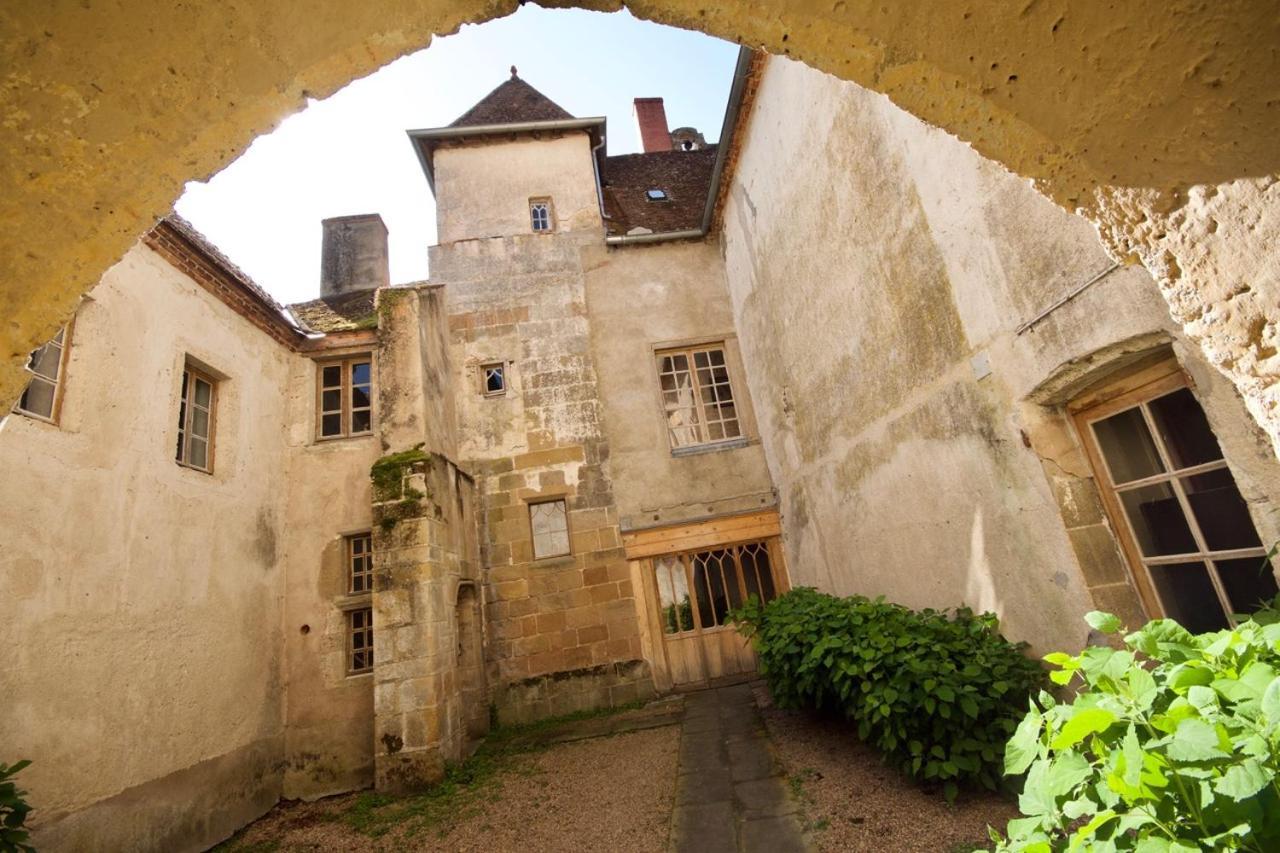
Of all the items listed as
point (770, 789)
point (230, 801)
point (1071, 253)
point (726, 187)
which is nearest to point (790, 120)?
point (726, 187)

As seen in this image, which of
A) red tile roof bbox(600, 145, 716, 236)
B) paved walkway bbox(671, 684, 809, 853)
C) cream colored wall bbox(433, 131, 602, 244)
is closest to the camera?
paved walkway bbox(671, 684, 809, 853)

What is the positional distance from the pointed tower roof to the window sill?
20.1 ft

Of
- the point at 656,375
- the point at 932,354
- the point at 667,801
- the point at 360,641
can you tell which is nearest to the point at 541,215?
the point at 656,375

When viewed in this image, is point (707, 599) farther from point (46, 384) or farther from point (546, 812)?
point (46, 384)

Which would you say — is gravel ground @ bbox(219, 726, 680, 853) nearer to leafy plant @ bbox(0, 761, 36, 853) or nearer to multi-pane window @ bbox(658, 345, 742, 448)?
leafy plant @ bbox(0, 761, 36, 853)

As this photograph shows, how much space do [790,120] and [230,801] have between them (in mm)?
8867

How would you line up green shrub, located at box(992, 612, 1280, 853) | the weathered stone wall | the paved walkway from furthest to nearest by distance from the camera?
the weathered stone wall < the paved walkway < green shrub, located at box(992, 612, 1280, 853)

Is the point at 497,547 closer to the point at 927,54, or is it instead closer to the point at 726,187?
the point at 726,187

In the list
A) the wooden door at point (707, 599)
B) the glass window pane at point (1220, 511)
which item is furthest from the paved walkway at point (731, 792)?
the glass window pane at point (1220, 511)

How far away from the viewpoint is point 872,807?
3596 mm

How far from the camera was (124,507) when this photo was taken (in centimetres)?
472

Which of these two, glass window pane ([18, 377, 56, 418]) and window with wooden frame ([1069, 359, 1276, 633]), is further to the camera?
glass window pane ([18, 377, 56, 418])

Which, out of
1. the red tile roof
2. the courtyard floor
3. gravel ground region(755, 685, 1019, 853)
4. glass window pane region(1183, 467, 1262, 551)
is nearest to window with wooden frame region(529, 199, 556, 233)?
the red tile roof

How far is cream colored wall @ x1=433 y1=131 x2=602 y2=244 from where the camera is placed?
30.0ft
